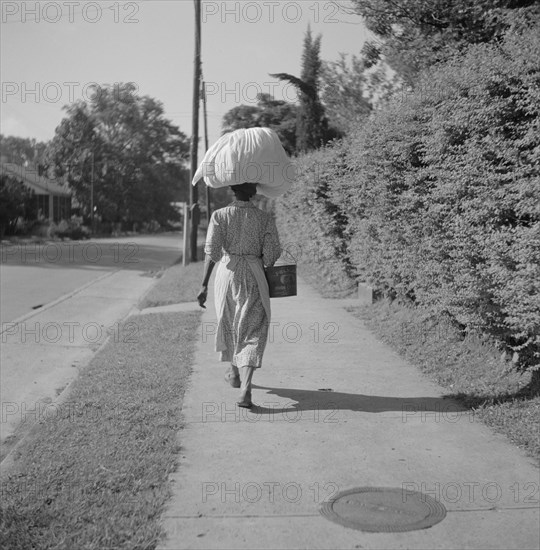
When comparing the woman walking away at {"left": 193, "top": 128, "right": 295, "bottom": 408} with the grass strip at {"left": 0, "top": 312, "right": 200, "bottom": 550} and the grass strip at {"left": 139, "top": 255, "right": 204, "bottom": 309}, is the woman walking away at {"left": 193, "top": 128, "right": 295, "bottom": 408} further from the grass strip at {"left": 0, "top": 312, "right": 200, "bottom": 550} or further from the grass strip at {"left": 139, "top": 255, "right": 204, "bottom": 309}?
the grass strip at {"left": 139, "top": 255, "right": 204, "bottom": 309}

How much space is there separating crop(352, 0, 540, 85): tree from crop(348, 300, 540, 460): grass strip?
345 inches

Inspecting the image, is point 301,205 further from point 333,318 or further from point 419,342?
point 419,342

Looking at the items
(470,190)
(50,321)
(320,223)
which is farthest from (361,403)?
(320,223)

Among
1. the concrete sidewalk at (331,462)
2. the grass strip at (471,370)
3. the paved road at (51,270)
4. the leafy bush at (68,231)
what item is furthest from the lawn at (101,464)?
the leafy bush at (68,231)

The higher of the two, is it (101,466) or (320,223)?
(320,223)

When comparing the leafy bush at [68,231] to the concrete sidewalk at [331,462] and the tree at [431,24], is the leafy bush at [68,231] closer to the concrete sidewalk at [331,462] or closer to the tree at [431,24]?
the tree at [431,24]

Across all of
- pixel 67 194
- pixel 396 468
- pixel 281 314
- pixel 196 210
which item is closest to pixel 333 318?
pixel 281 314

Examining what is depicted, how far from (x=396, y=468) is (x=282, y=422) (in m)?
1.19

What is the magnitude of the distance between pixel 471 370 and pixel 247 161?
2709mm

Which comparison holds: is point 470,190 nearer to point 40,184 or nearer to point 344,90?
point 344,90

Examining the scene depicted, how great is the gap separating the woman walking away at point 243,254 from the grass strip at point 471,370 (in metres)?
1.71

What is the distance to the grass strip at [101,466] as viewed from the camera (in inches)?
148

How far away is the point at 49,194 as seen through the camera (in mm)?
65688

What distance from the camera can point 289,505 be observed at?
409 cm
